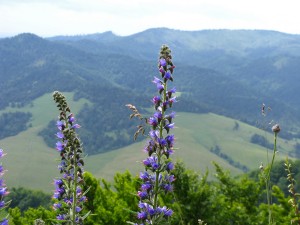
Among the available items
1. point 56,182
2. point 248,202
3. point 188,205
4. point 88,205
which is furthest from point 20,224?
point 248,202

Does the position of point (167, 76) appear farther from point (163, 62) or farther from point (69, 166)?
point (69, 166)

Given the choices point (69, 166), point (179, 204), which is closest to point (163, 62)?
point (69, 166)

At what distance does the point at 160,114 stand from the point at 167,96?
0.85 ft

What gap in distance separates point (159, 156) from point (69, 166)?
1309mm

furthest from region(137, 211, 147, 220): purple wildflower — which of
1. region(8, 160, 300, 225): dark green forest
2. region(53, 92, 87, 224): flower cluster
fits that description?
Answer: region(8, 160, 300, 225): dark green forest

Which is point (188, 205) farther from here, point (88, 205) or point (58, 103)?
point (58, 103)

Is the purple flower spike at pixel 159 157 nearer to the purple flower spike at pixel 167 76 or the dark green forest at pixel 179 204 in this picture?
the purple flower spike at pixel 167 76

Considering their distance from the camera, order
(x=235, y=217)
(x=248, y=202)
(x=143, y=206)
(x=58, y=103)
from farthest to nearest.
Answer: (x=248, y=202) → (x=235, y=217) → (x=58, y=103) → (x=143, y=206)

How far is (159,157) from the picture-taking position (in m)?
5.36

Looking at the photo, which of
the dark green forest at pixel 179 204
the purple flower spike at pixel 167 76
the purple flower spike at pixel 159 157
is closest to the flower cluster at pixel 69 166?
the purple flower spike at pixel 159 157

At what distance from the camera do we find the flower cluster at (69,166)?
18.3 feet

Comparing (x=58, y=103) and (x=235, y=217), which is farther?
(x=235, y=217)

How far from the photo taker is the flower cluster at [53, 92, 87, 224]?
5570mm

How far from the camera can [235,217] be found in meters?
24.3
